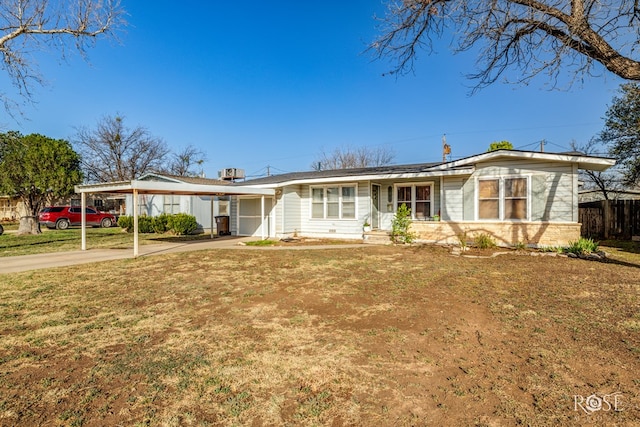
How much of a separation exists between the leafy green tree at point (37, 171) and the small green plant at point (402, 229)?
2392 centimetres

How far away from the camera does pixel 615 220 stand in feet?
48.2

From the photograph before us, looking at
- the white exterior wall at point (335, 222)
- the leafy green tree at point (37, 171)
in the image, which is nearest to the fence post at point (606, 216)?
the white exterior wall at point (335, 222)

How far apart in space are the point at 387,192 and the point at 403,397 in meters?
12.3

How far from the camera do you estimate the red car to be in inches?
875

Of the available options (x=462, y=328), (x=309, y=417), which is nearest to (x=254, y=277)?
(x=462, y=328)

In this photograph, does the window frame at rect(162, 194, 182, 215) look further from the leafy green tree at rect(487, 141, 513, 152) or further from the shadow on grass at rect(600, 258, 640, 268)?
the shadow on grass at rect(600, 258, 640, 268)

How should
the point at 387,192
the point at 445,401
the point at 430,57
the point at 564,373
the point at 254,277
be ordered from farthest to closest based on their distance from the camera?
the point at 387,192 < the point at 430,57 < the point at 254,277 < the point at 564,373 < the point at 445,401

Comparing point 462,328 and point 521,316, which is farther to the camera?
point 521,316

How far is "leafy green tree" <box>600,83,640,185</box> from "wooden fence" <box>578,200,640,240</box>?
7.81ft

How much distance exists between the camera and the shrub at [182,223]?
58.6 feet

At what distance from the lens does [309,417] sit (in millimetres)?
2416

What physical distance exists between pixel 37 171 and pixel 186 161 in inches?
626

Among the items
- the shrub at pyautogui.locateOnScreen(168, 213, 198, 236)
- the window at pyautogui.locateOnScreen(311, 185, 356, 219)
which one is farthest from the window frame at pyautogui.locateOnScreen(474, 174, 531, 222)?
the shrub at pyautogui.locateOnScreen(168, 213, 198, 236)

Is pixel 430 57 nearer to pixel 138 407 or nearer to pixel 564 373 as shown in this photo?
pixel 564 373
